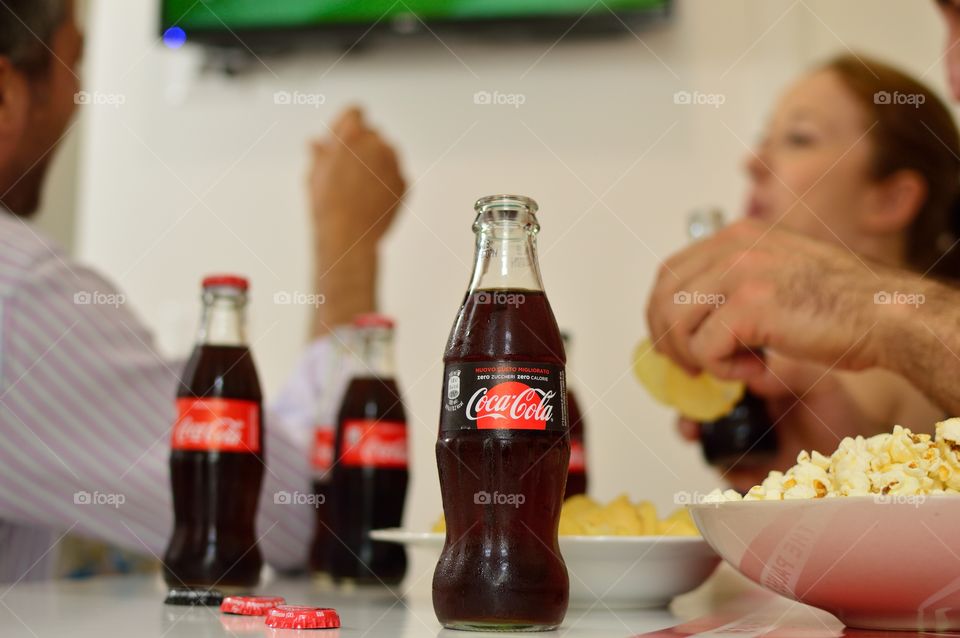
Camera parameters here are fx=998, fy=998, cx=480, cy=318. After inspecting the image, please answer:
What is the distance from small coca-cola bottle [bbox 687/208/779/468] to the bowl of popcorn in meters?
0.79

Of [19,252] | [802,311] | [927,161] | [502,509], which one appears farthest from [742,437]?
[19,252]

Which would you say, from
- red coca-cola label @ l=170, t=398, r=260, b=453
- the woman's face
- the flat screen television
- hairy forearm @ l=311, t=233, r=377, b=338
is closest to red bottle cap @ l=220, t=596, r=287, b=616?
red coca-cola label @ l=170, t=398, r=260, b=453

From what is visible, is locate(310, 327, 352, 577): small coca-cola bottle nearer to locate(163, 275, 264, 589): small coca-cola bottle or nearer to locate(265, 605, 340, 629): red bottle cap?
locate(163, 275, 264, 589): small coca-cola bottle

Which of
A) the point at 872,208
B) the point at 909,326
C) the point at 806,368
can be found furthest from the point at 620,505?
the point at 872,208

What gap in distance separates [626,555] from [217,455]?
0.45 meters

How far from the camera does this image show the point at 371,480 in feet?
4.31

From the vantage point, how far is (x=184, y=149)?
2162 mm

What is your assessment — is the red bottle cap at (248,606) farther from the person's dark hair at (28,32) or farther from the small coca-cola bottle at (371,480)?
the person's dark hair at (28,32)

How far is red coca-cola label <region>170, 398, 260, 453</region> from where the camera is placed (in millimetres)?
1041

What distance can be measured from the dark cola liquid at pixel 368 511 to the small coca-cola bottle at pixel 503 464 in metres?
0.55

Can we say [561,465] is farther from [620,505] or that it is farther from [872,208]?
[872,208]

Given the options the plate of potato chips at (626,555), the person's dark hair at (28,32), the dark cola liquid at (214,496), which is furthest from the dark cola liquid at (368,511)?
the person's dark hair at (28,32)

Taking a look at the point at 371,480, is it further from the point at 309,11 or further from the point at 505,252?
the point at 309,11

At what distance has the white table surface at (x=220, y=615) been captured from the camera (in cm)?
71
